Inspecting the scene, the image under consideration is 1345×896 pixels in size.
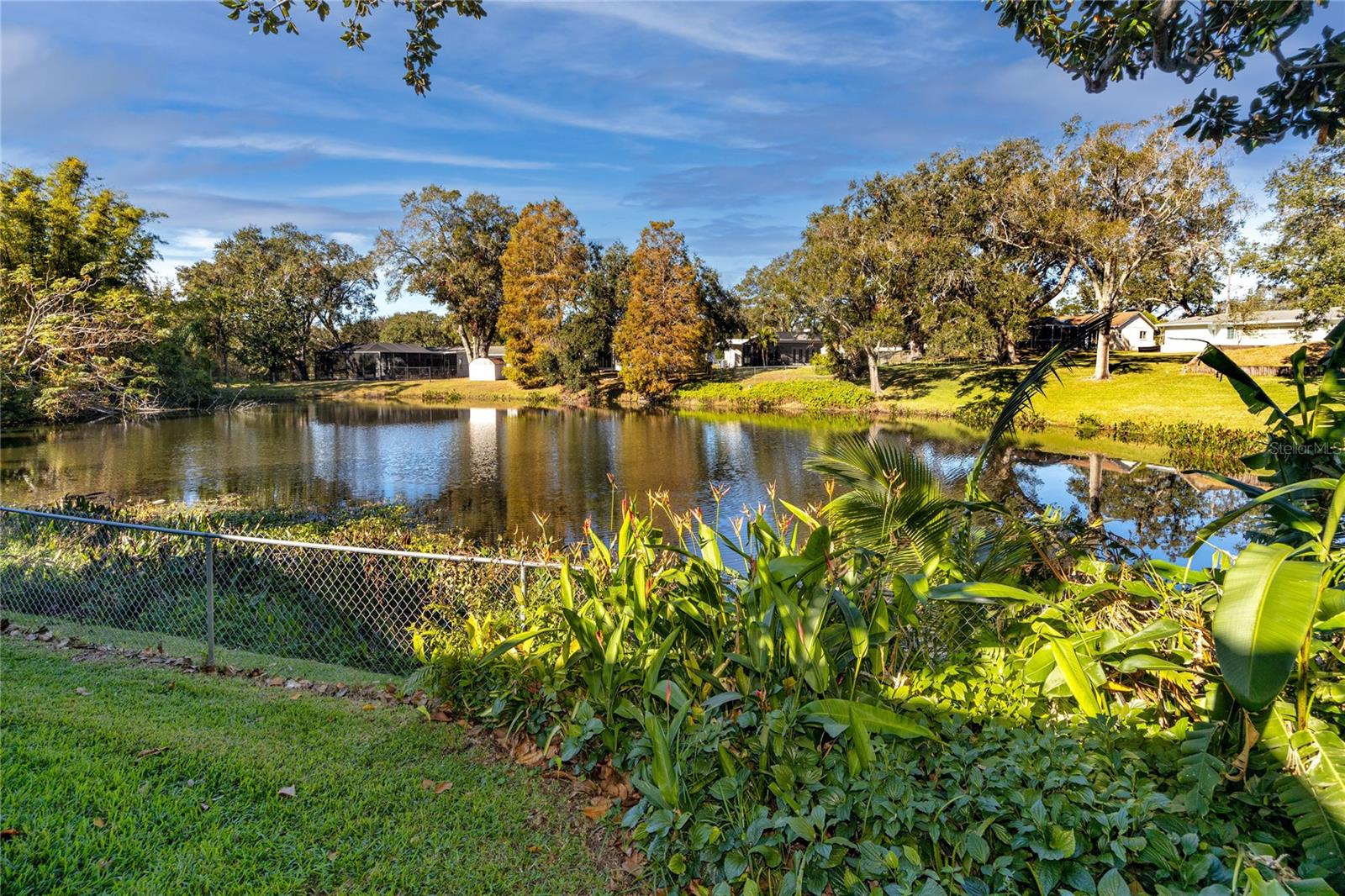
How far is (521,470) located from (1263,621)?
62.8ft

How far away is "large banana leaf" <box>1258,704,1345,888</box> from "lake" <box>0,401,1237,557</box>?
20.0 feet

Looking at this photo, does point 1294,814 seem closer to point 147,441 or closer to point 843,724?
point 843,724

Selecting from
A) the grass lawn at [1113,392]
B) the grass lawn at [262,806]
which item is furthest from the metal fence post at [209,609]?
the grass lawn at [1113,392]

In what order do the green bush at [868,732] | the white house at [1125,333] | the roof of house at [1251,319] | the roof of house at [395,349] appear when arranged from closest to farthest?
the green bush at [868,732] < the roof of house at [1251,319] < the white house at [1125,333] < the roof of house at [395,349]

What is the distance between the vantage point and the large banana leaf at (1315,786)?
213cm

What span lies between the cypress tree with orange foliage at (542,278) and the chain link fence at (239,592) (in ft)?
128

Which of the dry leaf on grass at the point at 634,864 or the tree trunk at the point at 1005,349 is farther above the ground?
the tree trunk at the point at 1005,349

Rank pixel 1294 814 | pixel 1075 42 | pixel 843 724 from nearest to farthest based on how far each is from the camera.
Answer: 1. pixel 1294 814
2. pixel 843 724
3. pixel 1075 42

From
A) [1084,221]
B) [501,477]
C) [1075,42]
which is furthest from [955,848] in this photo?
[1084,221]

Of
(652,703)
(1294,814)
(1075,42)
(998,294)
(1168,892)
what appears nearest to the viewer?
(1168,892)

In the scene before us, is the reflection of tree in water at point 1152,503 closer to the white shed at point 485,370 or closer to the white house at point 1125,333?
the white house at point 1125,333

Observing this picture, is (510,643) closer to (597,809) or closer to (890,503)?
(597,809)

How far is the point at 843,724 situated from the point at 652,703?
941 millimetres

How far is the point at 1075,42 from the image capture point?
5551 millimetres
